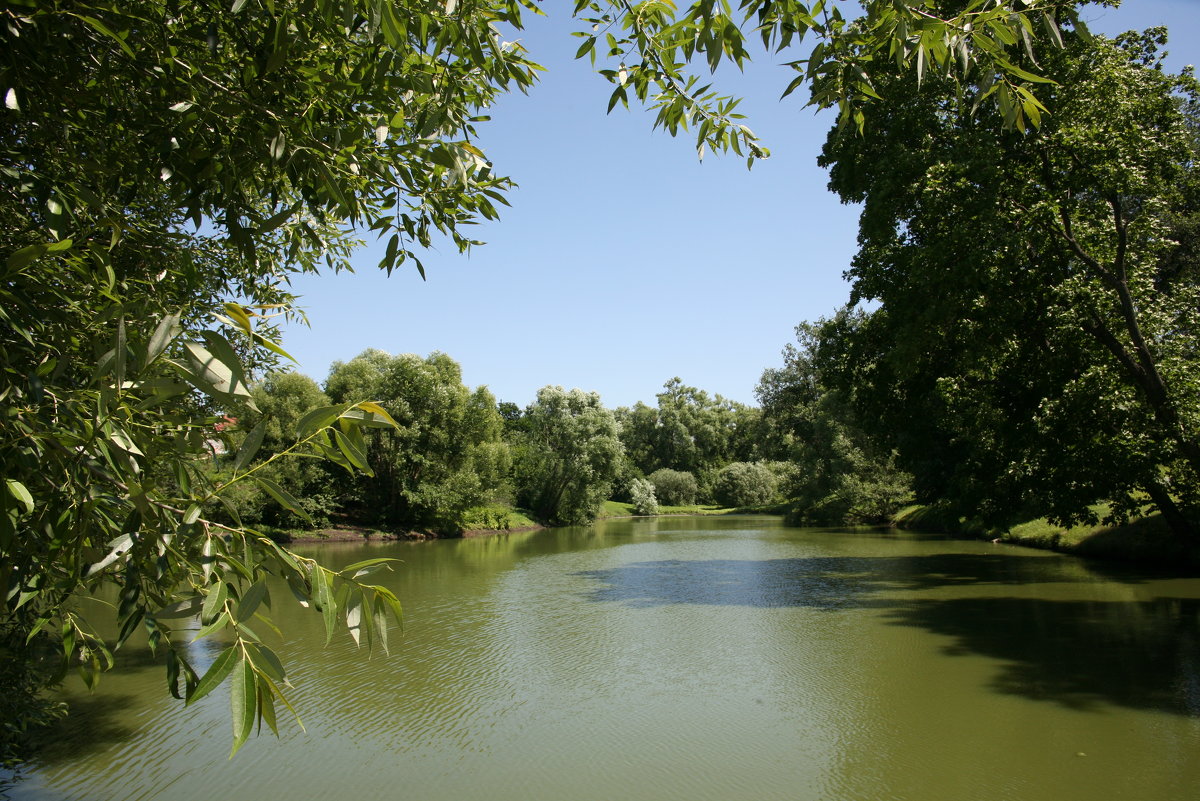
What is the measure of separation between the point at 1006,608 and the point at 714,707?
6967 millimetres

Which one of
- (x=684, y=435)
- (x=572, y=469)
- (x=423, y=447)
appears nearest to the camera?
(x=423, y=447)

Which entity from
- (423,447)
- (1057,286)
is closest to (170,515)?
(1057,286)

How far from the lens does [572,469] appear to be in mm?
37562

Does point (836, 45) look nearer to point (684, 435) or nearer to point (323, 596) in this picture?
point (323, 596)

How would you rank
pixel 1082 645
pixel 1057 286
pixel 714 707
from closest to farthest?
1. pixel 714 707
2. pixel 1082 645
3. pixel 1057 286

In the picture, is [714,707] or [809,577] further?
[809,577]

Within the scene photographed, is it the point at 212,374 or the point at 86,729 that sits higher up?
the point at 212,374

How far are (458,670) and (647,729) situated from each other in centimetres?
313

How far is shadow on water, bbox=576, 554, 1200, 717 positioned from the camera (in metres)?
7.46

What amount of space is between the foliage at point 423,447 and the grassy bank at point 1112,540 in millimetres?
19210

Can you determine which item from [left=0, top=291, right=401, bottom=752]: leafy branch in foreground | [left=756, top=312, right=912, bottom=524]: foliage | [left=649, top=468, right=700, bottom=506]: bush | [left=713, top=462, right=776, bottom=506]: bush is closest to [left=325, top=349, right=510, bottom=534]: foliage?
[left=756, top=312, right=912, bottom=524]: foliage

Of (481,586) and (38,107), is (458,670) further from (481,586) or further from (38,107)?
(38,107)

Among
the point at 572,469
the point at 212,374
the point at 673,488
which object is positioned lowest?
the point at 673,488

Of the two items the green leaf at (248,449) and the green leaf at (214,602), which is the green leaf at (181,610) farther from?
the green leaf at (248,449)
